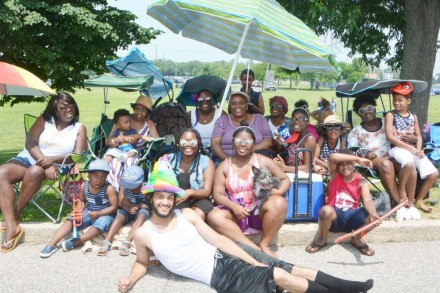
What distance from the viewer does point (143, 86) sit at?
612 centimetres

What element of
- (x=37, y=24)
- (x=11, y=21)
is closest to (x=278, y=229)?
(x=11, y=21)

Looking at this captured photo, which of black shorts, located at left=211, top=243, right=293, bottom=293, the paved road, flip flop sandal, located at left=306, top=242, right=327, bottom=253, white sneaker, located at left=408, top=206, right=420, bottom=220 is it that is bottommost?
the paved road

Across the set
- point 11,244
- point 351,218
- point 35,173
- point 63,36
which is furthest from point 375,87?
point 63,36

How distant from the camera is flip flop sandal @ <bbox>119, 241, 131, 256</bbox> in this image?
454 cm

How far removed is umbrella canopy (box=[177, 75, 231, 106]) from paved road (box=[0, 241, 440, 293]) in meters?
3.07

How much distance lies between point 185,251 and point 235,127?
6.61 ft

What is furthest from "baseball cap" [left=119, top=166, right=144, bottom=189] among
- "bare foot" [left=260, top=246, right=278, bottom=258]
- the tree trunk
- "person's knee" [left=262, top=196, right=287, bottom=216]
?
the tree trunk

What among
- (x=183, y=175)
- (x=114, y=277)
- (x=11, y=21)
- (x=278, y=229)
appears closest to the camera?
(x=114, y=277)

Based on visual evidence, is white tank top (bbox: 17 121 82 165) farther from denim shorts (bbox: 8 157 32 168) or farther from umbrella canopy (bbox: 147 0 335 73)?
umbrella canopy (bbox: 147 0 335 73)

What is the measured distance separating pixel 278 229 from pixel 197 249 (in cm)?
101

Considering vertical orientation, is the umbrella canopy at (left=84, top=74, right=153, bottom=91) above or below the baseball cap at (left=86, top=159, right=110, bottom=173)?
above

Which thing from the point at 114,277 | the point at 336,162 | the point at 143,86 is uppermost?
the point at 143,86

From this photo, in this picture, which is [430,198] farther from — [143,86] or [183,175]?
[143,86]

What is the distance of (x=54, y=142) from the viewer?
527cm
